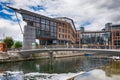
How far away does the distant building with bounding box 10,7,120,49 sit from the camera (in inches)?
2608

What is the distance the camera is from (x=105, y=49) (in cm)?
3991

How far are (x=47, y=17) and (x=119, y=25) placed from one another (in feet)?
169

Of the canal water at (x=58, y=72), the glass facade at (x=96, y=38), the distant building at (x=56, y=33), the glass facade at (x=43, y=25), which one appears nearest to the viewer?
the canal water at (x=58, y=72)

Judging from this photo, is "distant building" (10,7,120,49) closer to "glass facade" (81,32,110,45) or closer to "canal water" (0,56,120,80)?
"glass facade" (81,32,110,45)

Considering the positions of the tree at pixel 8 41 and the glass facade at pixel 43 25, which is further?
the tree at pixel 8 41

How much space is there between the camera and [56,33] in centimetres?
8094

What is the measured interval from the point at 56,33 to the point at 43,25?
9.27m

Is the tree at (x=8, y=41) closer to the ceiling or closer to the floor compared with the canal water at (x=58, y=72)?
Result: closer to the ceiling

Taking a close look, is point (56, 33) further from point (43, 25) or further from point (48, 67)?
point (48, 67)

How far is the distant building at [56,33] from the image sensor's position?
66250mm

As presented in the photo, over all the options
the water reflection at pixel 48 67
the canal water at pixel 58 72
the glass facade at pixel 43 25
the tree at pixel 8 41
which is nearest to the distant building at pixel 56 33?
the glass facade at pixel 43 25

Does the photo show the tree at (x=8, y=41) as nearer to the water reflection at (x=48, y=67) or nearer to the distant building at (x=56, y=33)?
the distant building at (x=56, y=33)

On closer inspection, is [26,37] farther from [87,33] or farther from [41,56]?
[87,33]

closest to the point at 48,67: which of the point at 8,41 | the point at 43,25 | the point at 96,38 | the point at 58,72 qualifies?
the point at 58,72
